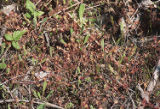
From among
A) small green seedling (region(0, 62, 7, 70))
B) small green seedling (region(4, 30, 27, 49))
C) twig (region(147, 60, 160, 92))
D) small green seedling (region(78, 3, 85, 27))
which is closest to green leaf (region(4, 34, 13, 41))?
small green seedling (region(4, 30, 27, 49))

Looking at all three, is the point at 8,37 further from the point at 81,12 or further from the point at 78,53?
the point at 81,12

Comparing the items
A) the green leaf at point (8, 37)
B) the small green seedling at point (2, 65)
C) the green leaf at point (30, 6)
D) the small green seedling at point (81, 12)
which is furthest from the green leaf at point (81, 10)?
the small green seedling at point (2, 65)

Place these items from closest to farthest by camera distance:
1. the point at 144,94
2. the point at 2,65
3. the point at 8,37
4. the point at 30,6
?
the point at 144,94 < the point at 2,65 < the point at 8,37 < the point at 30,6

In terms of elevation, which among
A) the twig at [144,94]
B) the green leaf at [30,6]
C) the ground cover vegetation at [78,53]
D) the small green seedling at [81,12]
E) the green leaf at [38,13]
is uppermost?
the green leaf at [30,6]

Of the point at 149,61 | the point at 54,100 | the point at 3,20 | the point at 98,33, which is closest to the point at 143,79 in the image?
the point at 149,61

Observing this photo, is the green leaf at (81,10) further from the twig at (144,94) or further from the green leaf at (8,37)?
the twig at (144,94)

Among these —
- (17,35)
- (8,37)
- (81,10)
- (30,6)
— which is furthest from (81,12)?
(8,37)

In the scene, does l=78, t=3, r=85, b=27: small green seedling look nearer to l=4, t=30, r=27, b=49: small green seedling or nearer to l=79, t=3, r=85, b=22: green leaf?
l=79, t=3, r=85, b=22: green leaf

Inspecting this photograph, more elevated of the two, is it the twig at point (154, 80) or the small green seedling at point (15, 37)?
the small green seedling at point (15, 37)
